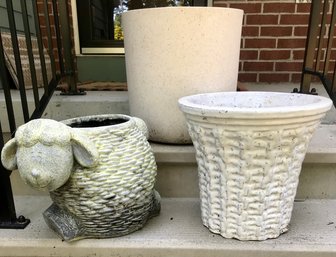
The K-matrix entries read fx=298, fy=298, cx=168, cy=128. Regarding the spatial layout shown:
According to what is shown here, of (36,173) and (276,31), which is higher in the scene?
(276,31)

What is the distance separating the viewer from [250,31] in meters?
1.87

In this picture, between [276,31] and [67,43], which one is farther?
[276,31]

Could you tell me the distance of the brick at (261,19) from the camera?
1843mm

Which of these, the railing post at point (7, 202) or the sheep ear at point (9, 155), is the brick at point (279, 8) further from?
the sheep ear at point (9, 155)

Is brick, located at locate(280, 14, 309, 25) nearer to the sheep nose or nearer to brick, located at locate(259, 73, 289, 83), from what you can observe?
brick, located at locate(259, 73, 289, 83)

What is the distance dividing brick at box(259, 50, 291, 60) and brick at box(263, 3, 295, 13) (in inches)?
9.4

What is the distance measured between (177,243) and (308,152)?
51 centimetres

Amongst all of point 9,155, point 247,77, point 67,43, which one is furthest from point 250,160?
point 247,77

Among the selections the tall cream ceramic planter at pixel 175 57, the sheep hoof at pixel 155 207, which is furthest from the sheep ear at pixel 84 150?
the tall cream ceramic planter at pixel 175 57

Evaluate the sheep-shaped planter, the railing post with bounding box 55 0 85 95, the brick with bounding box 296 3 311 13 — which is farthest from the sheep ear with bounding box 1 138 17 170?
the brick with bounding box 296 3 311 13

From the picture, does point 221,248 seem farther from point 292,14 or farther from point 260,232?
point 292,14

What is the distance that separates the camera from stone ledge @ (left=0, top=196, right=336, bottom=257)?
79 cm

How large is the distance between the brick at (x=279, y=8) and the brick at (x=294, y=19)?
3 cm

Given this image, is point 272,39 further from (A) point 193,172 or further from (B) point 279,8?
(A) point 193,172
